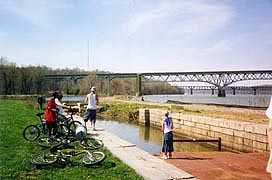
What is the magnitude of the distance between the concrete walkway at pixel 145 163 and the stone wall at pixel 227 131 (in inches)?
284

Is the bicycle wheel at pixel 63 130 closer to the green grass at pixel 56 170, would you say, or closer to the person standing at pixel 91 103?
the person standing at pixel 91 103

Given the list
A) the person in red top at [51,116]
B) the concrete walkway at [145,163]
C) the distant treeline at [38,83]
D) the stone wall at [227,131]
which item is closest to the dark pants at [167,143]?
the concrete walkway at [145,163]

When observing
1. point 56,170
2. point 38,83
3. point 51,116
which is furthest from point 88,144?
point 38,83

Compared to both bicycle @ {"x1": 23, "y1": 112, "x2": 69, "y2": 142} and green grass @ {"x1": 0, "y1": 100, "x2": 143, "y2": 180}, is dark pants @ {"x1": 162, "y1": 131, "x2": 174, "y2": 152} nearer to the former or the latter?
green grass @ {"x1": 0, "y1": 100, "x2": 143, "y2": 180}

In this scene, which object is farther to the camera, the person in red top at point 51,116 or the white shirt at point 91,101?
the white shirt at point 91,101

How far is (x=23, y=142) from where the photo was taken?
9.28 metres

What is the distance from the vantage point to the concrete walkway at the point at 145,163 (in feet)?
21.1

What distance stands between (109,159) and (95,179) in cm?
172

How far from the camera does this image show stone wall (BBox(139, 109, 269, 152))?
1420 centimetres

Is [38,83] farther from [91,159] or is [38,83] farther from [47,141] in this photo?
[91,159]

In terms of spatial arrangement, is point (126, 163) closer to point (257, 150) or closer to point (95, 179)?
point (95, 179)

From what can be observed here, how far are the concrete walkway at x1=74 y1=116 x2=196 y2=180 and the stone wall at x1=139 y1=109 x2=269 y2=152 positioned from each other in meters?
7.22

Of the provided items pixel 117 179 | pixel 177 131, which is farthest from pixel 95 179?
pixel 177 131

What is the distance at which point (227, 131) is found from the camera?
17.3m
